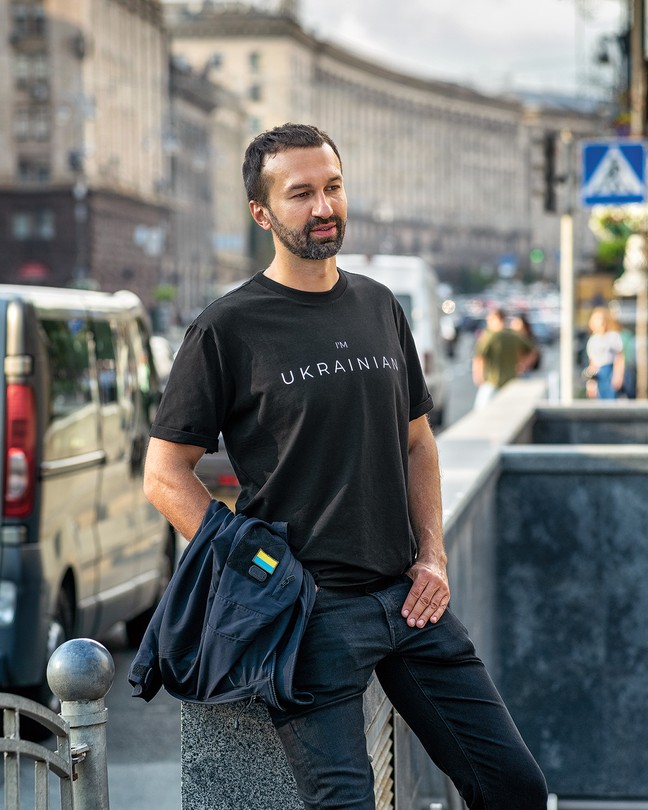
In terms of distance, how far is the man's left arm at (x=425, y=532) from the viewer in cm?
340

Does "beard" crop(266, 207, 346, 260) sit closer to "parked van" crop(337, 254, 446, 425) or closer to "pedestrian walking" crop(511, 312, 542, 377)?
"pedestrian walking" crop(511, 312, 542, 377)

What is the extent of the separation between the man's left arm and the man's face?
494mm

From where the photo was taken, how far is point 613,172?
1527 cm

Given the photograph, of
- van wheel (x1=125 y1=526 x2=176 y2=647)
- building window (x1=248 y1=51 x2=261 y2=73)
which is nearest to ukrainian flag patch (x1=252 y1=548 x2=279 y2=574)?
van wheel (x1=125 y1=526 x2=176 y2=647)

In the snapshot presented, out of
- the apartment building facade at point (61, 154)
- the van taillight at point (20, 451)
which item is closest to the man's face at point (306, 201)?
the van taillight at point (20, 451)

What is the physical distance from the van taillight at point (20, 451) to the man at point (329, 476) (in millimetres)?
3673

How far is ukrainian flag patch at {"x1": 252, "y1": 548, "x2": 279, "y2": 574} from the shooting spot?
10.6ft

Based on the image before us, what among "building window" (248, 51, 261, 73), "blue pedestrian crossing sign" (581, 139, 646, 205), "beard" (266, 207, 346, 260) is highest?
"building window" (248, 51, 261, 73)

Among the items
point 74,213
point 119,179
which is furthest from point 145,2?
point 74,213

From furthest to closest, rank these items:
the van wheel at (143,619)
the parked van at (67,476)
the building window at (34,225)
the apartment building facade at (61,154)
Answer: the building window at (34,225) → the apartment building facade at (61,154) → the van wheel at (143,619) → the parked van at (67,476)

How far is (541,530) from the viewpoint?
802 centimetres

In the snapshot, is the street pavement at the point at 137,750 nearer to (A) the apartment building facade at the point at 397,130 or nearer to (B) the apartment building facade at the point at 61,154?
(B) the apartment building facade at the point at 61,154

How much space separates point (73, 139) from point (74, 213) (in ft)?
13.4

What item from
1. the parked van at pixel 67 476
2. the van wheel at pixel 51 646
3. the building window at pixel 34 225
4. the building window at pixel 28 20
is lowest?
the van wheel at pixel 51 646
